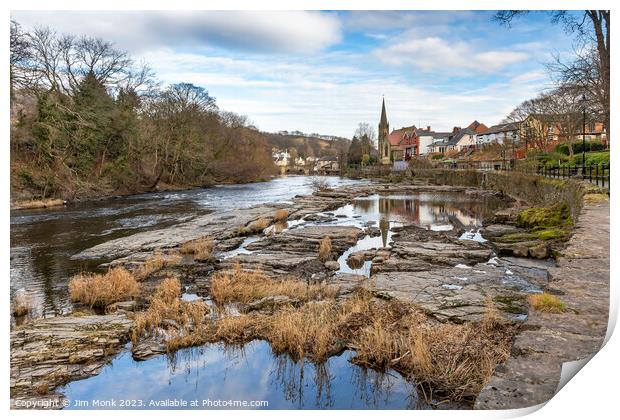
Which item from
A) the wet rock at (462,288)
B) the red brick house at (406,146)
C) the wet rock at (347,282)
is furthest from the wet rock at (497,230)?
the red brick house at (406,146)

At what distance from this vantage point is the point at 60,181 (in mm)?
28922

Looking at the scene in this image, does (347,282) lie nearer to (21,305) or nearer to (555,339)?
(555,339)

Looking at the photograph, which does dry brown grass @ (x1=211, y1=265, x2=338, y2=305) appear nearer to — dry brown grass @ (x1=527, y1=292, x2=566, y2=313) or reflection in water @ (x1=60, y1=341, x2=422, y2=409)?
reflection in water @ (x1=60, y1=341, x2=422, y2=409)

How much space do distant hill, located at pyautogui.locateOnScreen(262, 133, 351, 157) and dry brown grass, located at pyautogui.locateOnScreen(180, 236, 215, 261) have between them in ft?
291

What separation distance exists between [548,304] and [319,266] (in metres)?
6.73

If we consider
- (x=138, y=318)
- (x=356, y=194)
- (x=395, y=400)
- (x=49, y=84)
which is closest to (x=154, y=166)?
(x=49, y=84)

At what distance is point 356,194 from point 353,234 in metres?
24.6

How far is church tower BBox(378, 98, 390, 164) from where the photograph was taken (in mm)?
90400

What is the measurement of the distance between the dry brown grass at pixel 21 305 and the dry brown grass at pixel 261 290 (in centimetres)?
355

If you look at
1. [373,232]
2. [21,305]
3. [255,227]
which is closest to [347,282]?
[21,305]

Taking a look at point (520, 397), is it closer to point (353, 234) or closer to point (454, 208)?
point (353, 234)

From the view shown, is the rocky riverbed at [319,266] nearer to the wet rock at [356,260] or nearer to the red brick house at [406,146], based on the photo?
the wet rock at [356,260]

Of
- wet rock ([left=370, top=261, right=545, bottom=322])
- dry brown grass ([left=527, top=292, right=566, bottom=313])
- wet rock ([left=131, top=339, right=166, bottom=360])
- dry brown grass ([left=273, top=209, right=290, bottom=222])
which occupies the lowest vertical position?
wet rock ([left=131, top=339, right=166, bottom=360])

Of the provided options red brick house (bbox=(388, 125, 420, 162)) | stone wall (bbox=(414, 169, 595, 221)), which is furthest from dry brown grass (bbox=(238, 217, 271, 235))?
red brick house (bbox=(388, 125, 420, 162))
